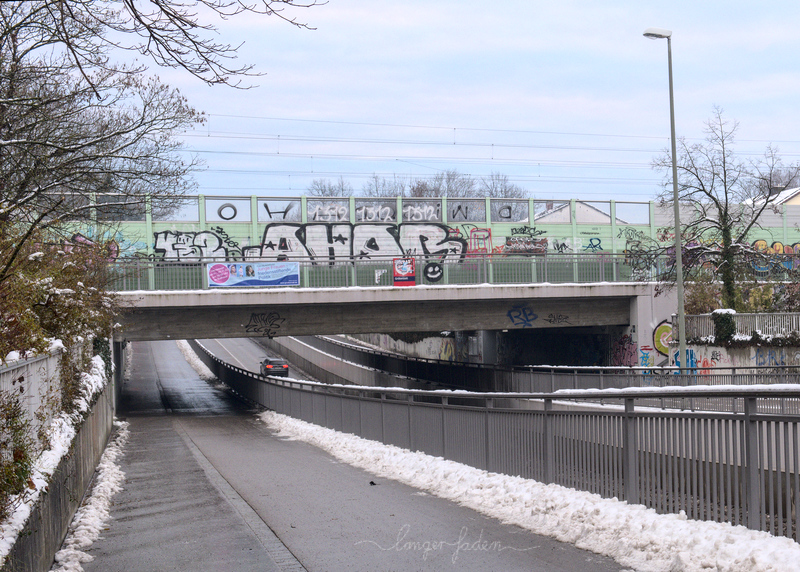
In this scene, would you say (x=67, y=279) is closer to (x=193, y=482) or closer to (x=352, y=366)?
(x=193, y=482)

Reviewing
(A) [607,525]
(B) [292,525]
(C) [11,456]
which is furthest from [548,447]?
(C) [11,456]

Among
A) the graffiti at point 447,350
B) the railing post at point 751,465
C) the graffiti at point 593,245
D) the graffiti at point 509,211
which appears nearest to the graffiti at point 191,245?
the graffiti at point 509,211

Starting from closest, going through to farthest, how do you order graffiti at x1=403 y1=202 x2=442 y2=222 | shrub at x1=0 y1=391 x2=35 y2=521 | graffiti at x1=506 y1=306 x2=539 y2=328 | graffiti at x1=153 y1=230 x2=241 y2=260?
shrub at x1=0 y1=391 x2=35 y2=521 < graffiti at x1=506 y1=306 x2=539 y2=328 < graffiti at x1=153 y1=230 x2=241 y2=260 < graffiti at x1=403 y1=202 x2=442 y2=222

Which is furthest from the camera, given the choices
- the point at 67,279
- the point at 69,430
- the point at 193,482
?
the point at 67,279

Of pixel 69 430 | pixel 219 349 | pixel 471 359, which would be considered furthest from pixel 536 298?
pixel 219 349

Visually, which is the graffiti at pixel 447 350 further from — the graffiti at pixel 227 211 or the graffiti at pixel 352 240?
the graffiti at pixel 227 211

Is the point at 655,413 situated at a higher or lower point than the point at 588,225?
lower

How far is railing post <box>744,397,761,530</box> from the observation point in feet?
20.4

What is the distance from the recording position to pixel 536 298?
113 feet

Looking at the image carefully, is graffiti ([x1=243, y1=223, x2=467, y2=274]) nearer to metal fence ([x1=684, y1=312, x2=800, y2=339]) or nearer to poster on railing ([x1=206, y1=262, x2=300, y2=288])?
poster on railing ([x1=206, y1=262, x2=300, y2=288])

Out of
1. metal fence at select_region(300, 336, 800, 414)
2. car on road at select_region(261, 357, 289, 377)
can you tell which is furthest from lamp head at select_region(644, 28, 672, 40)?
car on road at select_region(261, 357, 289, 377)

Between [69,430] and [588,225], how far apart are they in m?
37.2

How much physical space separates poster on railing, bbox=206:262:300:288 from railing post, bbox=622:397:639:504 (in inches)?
963

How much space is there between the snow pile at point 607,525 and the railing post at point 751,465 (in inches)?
4.9
